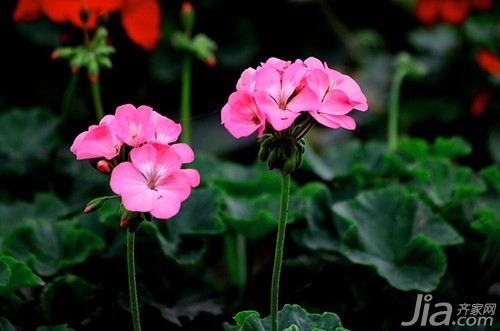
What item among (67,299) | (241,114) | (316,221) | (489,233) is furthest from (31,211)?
(489,233)

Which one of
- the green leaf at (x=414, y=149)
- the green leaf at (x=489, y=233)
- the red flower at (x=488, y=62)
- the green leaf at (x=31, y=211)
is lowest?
the green leaf at (x=489, y=233)

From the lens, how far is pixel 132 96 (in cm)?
220

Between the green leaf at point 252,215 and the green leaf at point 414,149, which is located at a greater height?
the green leaf at point 414,149

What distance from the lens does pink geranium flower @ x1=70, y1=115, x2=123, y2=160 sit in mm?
975

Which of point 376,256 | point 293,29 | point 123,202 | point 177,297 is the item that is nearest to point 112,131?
point 123,202

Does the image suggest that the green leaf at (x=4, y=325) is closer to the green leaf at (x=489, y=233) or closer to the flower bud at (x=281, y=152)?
the flower bud at (x=281, y=152)

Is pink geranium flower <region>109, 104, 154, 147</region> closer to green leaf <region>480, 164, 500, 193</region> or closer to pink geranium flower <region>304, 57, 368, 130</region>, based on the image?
pink geranium flower <region>304, 57, 368, 130</region>

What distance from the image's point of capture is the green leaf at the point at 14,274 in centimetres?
114

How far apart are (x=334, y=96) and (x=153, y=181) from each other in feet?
0.82

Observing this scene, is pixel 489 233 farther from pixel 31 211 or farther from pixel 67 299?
pixel 31 211

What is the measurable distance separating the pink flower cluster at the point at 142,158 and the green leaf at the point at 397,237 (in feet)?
1.57

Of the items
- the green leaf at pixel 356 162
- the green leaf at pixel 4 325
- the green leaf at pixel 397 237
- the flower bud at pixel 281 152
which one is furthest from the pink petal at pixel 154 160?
the green leaf at pixel 356 162

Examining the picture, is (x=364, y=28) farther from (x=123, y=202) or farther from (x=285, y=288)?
(x=123, y=202)

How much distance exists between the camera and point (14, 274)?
1161 millimetres
